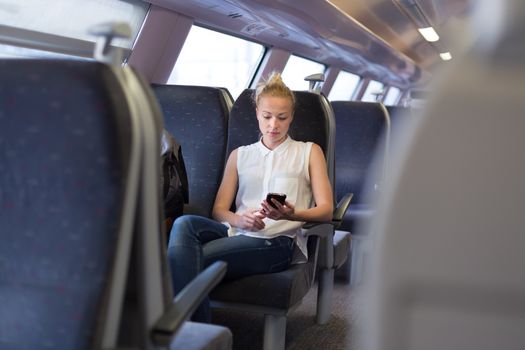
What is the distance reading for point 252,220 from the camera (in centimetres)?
290

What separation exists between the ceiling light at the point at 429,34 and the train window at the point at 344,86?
1.52 meters

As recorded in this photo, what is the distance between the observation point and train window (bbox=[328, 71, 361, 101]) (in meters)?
12.6

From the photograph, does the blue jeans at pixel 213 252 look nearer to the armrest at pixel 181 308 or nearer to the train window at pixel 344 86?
the armrest at pixel 181 308

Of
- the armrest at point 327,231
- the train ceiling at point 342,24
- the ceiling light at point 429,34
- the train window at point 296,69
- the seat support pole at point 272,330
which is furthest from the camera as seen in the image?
the ceiling light at point 429,34

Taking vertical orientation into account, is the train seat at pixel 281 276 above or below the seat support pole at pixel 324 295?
above

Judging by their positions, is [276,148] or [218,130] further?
[218,130]

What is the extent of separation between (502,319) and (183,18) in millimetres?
4719

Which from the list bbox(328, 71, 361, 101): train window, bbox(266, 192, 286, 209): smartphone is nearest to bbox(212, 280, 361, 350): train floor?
bbox(266, 192, 286, 209): smartphone

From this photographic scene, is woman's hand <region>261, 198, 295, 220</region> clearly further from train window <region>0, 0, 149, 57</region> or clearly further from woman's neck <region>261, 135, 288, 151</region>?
train window <region>0, 0, 149, 57</region>

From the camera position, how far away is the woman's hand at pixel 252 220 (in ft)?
9.49

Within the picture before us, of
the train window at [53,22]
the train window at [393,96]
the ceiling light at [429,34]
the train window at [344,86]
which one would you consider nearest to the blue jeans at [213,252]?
the train window at [53,22]

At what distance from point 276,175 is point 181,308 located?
160 centimetres

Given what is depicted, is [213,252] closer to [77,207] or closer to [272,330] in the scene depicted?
[272,330]

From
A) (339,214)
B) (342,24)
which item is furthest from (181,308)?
(342,24)
